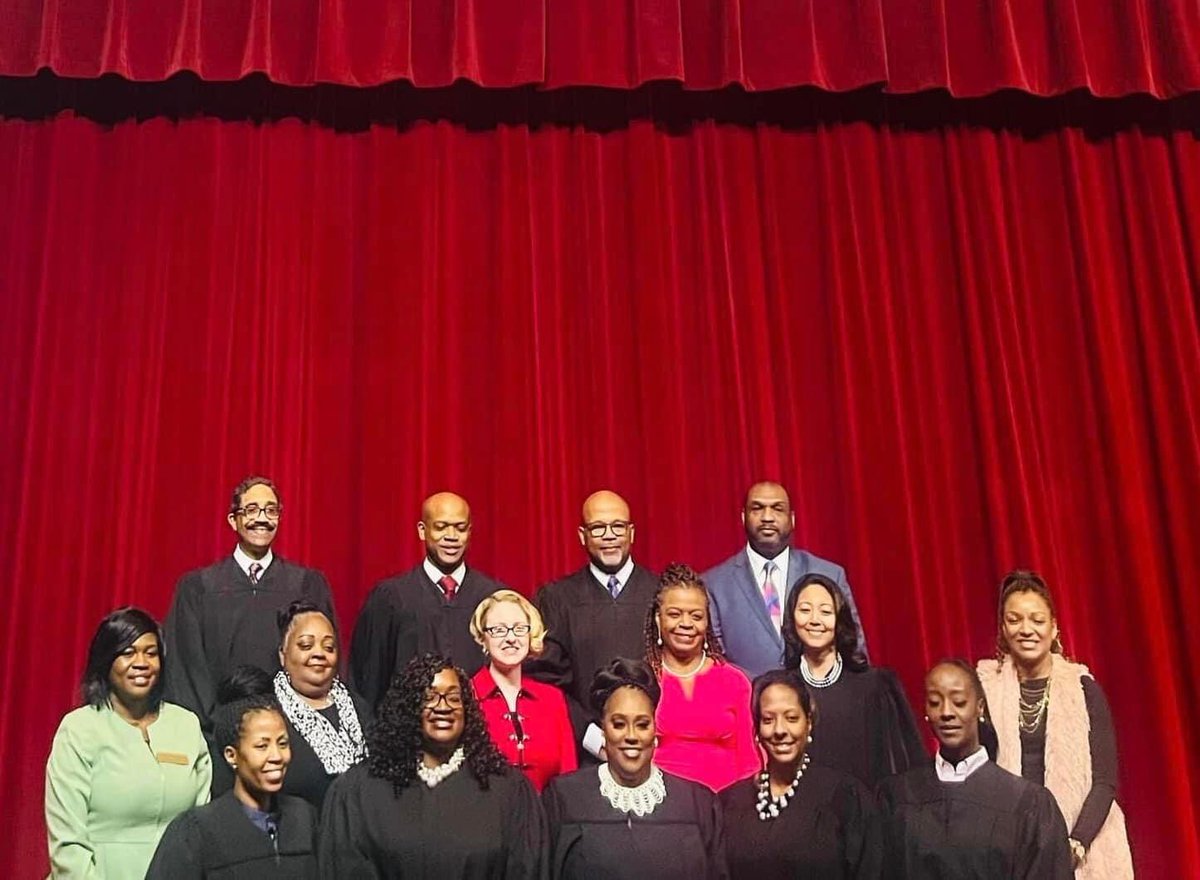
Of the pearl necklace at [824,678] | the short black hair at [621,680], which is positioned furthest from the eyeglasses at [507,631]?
the pearl necklace at [824,678]

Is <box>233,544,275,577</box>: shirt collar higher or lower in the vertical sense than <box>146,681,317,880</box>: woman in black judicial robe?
higher

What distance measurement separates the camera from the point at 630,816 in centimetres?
407

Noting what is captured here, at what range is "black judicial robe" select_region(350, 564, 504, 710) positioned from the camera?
4.78 metres

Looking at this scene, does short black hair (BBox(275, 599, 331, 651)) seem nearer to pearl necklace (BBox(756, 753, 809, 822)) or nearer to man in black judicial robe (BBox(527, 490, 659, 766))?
man in black judicial robe (BBox(527, 490, 659, 766))

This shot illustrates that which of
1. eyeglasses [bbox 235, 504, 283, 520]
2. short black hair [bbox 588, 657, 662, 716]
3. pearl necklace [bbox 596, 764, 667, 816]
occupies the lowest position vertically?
pearl necklace [bbox 596, 764, 667, 816]

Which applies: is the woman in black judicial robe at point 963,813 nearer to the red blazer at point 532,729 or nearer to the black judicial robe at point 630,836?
the black judicial robe at point 630,836

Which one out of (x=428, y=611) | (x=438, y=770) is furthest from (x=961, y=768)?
(x=428, y=611)

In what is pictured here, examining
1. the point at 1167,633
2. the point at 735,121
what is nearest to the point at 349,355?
the point at 735,121

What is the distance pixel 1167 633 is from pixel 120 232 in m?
4.61

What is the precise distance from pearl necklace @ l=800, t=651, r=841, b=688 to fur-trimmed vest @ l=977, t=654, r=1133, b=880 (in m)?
0.58

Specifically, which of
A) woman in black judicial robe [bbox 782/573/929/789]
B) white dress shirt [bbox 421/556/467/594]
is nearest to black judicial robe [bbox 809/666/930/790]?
woman in black judicial robe [bbox 782/573/929/789]

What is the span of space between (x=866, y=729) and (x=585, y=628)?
37.2 inches

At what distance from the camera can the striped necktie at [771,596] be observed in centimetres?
496

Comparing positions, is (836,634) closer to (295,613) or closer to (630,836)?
(630,836)
